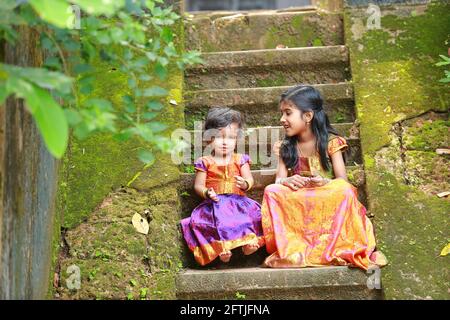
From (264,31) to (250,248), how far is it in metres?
2.03

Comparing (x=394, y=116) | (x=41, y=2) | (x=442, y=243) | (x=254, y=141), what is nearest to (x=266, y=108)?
(x=254, y=141)

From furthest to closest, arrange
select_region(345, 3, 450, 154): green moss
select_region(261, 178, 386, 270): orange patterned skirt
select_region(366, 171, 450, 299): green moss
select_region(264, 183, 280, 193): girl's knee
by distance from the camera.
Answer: select_region(345, 3, 450, 154): green moss → select_region(264, 183, 280, 193): girl's knee → select_region(261, 178, 386, 270): orange patterned skirt → select_region(366, 171, 450, 299): green moss

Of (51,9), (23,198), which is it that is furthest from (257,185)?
(51,9)

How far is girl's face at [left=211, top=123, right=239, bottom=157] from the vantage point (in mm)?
3809

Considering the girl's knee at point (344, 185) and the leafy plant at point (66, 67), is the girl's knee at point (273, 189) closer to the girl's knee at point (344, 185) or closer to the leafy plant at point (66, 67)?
the girl's knee at point (344, 185)

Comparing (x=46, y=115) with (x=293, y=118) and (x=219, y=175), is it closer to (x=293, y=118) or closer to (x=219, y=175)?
(x=219, y=175)

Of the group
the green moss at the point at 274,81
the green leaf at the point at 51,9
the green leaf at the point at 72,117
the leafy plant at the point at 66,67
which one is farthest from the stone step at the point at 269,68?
the green leaf at the point at 51,9

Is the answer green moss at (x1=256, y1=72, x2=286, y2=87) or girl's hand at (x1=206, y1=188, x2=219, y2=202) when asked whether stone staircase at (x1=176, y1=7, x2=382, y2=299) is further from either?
girl's hand at (x1=206, y1=188, x2=219, y2=202)

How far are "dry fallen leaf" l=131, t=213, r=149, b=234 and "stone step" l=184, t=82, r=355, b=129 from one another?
99 centimetres

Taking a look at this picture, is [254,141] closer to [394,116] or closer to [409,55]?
[394,116]

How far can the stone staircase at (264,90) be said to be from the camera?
319 cm

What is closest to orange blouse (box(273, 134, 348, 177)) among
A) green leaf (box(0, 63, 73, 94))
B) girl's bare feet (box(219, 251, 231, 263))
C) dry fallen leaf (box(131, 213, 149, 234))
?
girl's bare feet (box(219, 251, 231, 263))

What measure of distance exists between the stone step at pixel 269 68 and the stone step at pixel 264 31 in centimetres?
30

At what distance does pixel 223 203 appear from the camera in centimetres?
358
